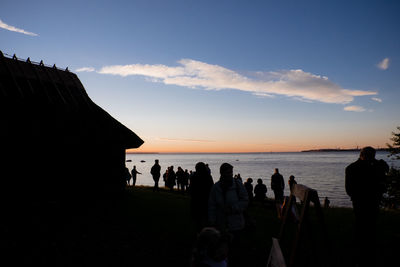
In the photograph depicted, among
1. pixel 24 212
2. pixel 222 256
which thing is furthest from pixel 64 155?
pixel 222 256

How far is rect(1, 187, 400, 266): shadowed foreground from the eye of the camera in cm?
592

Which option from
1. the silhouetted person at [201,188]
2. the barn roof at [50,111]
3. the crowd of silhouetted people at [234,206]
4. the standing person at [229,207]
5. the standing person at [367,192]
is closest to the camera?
the crowd of silhouetted people at [234,206]

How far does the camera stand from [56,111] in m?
13.3

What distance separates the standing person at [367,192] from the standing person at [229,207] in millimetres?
2474

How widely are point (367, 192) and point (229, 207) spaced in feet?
9.70

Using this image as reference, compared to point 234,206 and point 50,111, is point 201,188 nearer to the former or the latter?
point 234,206

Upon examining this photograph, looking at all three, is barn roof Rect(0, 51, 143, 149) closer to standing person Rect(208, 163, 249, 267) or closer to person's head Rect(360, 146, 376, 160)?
standing person Rect(208, 163, 249, 267)

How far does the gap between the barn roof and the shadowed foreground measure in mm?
3591

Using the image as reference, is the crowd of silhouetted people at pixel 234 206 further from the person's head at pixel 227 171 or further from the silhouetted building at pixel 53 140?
the silhouetted building at pixel 53 140

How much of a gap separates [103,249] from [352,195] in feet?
19.5

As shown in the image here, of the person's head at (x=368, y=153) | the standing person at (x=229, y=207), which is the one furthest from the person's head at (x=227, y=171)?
the person's head at (x=368, y=153)

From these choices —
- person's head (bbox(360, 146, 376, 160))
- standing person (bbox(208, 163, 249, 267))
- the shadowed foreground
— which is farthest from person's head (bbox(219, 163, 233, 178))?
person's head (bbox(360, 146, 376, 160))

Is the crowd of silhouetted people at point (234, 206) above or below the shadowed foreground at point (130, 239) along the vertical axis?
above

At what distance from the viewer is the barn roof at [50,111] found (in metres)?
11.5
